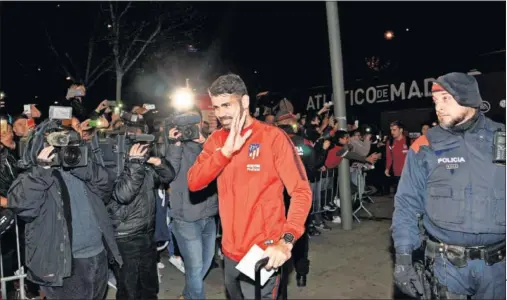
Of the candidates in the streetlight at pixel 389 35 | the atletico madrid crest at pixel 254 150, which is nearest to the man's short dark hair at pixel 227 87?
the atletico madrid crest at pixel 254 150

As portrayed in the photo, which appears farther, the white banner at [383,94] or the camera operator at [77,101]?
the white banner at [383,94]

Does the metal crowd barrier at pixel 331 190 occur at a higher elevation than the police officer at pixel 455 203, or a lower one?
lower

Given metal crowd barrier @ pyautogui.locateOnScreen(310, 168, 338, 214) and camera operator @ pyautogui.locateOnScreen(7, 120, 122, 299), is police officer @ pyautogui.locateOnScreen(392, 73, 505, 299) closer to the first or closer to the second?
camera operator @ pyautogui.locateOnScreen(7, 120, 122, 299)

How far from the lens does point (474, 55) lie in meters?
17.2

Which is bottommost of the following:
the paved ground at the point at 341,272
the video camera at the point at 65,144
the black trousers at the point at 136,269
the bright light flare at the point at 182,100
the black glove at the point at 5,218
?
the paved ground at the point at 341,272

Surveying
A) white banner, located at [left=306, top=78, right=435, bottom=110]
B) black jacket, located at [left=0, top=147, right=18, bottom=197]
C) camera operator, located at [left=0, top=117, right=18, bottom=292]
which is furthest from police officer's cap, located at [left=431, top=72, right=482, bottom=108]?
white banner, located at [left=306, top=78, right=435, bottom=110]

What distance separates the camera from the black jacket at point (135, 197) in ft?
14.7

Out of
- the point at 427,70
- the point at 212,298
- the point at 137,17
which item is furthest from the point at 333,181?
the point at 137,17

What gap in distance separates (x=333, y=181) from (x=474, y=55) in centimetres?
1015

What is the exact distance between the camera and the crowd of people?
10.7ft

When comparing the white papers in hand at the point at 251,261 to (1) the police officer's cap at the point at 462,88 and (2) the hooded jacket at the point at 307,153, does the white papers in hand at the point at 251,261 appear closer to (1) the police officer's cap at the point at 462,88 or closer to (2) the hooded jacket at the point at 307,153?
(1) the police officer's cap at the point at 462,88

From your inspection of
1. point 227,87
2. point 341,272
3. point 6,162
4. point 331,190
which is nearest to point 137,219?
point 6,162

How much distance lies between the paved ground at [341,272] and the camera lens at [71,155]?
274cm

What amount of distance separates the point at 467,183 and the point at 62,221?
3.29m
